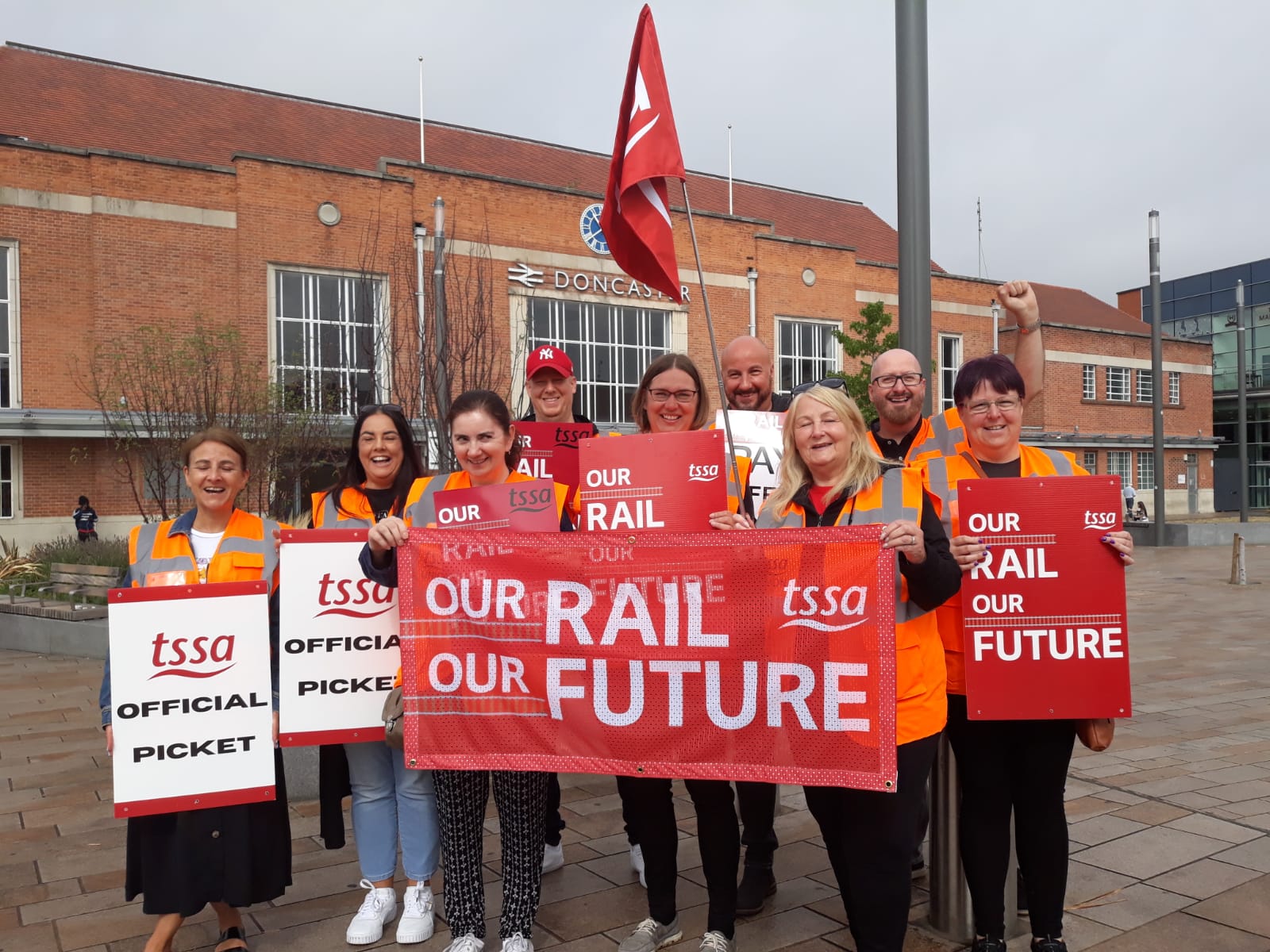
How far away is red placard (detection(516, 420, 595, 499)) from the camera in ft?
18.4

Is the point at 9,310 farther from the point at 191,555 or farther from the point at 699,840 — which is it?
the point at 699,840

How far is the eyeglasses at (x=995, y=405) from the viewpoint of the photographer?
12.0 feet

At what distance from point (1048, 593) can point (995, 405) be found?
689 millimetres

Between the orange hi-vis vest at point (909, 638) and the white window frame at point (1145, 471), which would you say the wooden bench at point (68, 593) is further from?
the white window frame at point (1145, 471)

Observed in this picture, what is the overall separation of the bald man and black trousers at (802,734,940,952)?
1.98 meters

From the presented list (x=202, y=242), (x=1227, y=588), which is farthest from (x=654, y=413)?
(x=202, y=242)

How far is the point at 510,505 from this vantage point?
3.91 metres

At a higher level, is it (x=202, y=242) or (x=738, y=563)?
(x=202, y=242)

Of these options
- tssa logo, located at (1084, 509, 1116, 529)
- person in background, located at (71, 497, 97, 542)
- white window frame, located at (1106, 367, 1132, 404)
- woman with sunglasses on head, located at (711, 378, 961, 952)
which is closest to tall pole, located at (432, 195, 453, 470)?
person in background, located at (71, 497, 97, 542)

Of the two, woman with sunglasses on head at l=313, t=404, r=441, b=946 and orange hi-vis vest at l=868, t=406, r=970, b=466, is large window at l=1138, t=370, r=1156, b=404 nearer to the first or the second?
orange hi-vis vest at l=868, t=406, r=970, b=466

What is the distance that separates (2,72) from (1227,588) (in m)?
32.8

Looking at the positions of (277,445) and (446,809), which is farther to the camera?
(277,445)

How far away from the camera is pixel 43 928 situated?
167 inches

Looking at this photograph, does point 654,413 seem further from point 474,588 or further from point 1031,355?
point 1031,355
